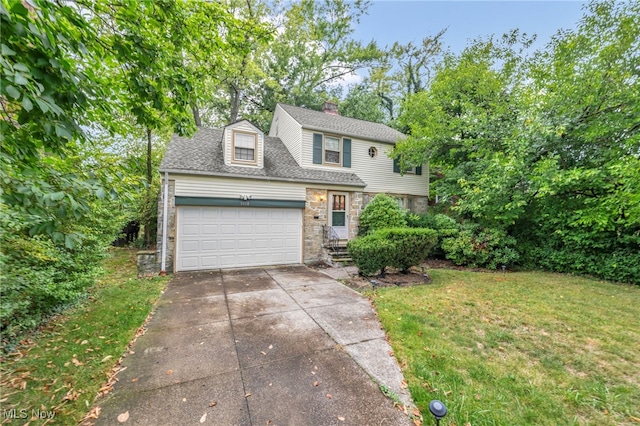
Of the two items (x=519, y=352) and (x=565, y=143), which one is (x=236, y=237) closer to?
(x=519, y=352)

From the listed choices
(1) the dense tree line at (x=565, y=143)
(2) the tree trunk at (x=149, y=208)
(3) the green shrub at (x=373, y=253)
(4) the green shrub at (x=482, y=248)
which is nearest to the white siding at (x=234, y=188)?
(3) the green shrub at (x=373, y=253)

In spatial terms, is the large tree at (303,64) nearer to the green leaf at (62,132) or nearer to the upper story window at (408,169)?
the upper story window at (408,169)

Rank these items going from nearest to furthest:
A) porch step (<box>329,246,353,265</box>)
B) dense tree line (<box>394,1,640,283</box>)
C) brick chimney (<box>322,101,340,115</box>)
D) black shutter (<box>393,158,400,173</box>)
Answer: dense tree line (<box>394,1,640,283</box>) < porch step (<box>329,246,353,265</box>) < black shutter (<box>393,158,400,173</box>) < brick chimney (<box>322,101,340,115</box>)

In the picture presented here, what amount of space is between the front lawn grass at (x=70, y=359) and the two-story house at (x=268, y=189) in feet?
10.1

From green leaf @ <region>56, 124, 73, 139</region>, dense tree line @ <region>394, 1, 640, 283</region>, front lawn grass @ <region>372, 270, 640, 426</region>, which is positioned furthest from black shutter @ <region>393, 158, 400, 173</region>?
green leaf @ <region>56, 124, 73, 139</region>

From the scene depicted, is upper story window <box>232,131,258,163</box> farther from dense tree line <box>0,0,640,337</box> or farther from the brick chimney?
the brick chimney

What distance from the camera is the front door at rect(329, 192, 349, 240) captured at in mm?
10359

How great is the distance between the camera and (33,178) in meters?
1.66

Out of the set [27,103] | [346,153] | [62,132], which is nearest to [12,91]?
[27,103]

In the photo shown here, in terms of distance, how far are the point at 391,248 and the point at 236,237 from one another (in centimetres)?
506

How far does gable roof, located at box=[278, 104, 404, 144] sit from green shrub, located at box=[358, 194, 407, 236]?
3.43 metres

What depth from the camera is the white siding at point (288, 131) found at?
1082 cm

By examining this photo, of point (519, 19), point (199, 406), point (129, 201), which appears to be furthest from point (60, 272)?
point (519, 19)

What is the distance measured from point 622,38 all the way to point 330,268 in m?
10.7
